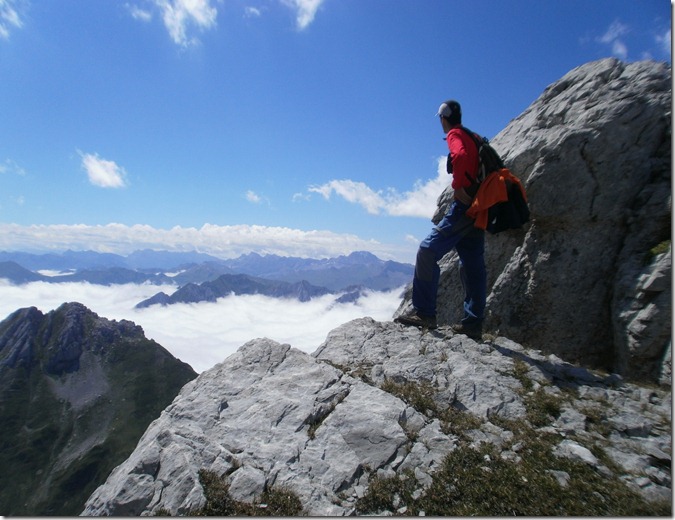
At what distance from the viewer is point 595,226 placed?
1229 cm

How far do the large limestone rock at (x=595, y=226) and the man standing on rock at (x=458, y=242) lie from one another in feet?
8.41

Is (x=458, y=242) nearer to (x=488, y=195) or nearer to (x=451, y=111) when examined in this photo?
(x=488, y=195)

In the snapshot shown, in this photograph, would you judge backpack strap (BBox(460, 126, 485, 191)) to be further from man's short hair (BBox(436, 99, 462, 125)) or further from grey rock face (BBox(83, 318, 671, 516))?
grey rock face (BBox(83, 318, 671, 516))

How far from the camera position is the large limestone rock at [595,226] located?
1102cm

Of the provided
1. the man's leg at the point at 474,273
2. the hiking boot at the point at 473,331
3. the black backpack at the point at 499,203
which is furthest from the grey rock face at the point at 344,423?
the black backpack at the point at 499,203

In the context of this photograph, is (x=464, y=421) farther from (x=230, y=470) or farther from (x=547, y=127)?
(x=547, y=127)

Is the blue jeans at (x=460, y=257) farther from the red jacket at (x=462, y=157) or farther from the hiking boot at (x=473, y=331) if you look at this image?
the red jacket at (x=462, y=157)

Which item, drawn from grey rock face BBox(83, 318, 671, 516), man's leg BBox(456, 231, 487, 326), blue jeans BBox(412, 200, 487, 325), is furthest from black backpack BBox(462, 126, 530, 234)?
grey rock face BBox(83, 318, 671, 516)

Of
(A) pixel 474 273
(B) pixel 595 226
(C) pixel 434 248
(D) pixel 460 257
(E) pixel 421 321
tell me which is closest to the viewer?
(C) pixel 434 248

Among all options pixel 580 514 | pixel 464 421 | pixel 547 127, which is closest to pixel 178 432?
pixel 464 421

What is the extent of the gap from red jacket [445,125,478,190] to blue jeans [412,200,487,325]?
80cm

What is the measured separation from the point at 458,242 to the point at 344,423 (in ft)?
21.5

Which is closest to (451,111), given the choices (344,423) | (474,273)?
(474,273)

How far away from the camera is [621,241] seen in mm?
11844
